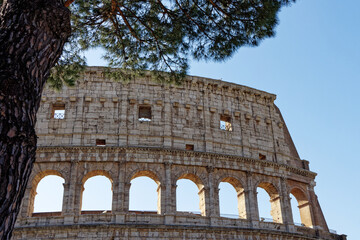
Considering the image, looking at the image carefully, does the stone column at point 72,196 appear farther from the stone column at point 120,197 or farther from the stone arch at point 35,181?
the stone column at point 120,197

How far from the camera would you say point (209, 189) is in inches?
735

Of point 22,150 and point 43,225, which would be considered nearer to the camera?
point 22,150

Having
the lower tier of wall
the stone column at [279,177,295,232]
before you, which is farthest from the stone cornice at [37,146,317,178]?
the lower tier of wall

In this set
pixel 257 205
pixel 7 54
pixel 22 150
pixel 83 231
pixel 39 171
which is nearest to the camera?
pixel 22 150

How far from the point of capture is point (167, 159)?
18641 mm

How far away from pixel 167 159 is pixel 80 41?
9267 mm

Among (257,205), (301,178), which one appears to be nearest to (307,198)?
(301,178)

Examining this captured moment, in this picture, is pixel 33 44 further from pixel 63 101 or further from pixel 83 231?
pixel 63 101

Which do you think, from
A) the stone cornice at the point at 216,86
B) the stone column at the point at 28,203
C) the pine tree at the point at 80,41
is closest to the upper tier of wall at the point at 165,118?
the stone cornice at the point at 216,86

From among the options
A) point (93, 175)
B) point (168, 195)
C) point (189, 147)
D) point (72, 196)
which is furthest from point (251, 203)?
point (72, 196)

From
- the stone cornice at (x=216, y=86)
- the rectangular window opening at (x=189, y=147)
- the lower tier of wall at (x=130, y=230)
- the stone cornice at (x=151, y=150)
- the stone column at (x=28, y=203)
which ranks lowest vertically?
the lower tier of wall at (x=130, y=230)

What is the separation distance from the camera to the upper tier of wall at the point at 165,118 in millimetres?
19047

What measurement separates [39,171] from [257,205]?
33.6ft

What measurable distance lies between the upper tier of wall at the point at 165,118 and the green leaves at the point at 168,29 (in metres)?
8.47
